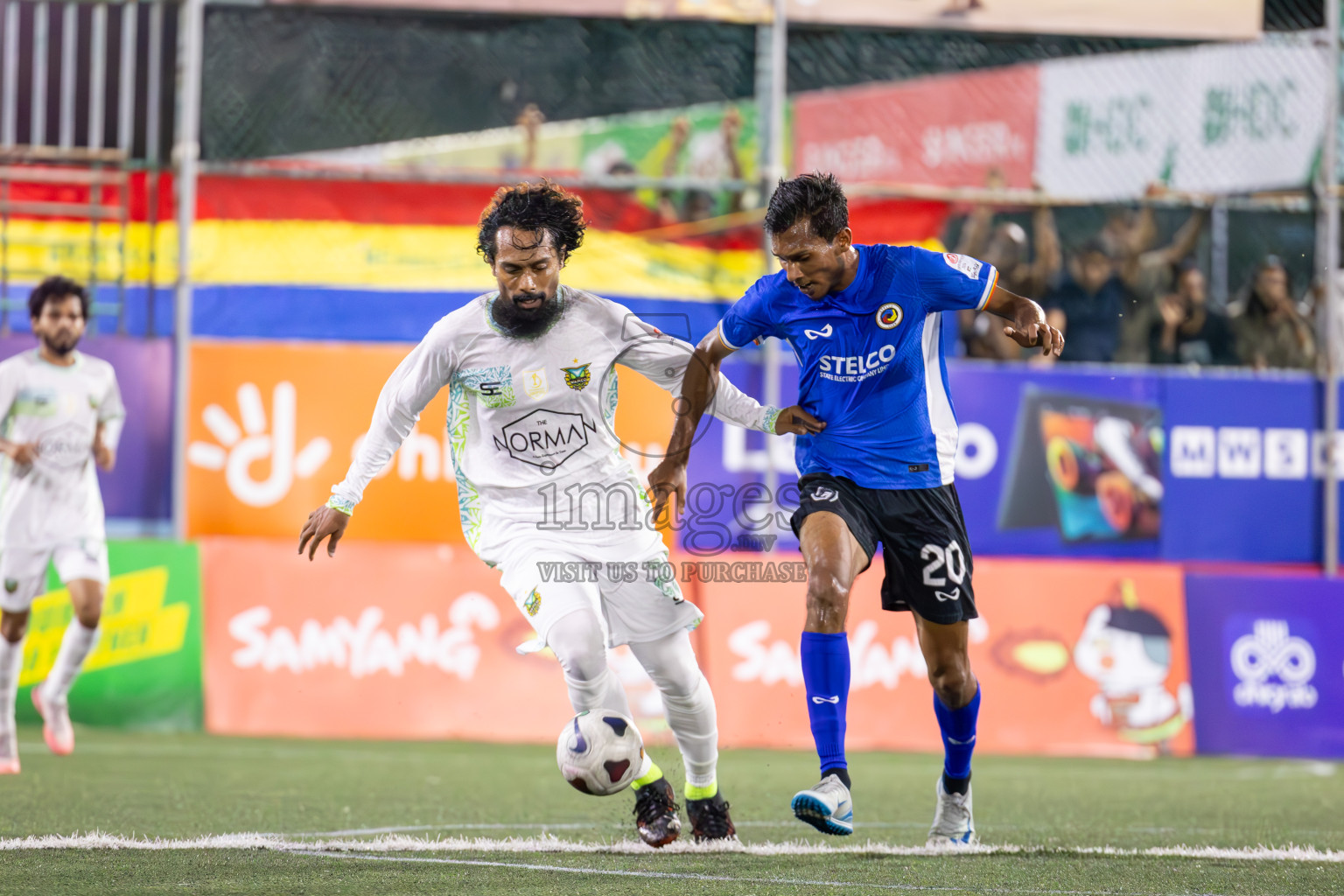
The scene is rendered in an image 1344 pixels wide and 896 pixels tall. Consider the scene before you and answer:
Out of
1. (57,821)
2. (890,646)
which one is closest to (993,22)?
(890,646)

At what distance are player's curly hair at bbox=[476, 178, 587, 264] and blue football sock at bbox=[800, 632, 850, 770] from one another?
1.52 meters

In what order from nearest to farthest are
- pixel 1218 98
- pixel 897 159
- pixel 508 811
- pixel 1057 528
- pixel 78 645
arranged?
pixel 508 811, pixel 78 645, pixel 1057 528, pixel 1218 98, pixel 897 159

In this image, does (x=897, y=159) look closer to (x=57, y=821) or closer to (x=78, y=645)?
(x=78, y=645)

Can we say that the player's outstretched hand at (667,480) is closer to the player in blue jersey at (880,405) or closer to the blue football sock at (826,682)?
the player in blue jersey at (880,405)

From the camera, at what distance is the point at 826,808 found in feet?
15.8

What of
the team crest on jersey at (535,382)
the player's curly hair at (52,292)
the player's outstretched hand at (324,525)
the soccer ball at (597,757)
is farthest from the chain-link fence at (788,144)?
the soccer ball at (597,757)

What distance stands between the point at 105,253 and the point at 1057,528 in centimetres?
692

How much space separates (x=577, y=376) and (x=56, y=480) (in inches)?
190

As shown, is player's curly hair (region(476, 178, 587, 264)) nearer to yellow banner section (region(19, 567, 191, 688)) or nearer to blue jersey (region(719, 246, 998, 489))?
blue jersey (region(719, 246, 998, 489))

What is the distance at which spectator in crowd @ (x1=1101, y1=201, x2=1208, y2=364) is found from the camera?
1228 cm

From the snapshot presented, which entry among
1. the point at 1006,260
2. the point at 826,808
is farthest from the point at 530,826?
the point at 1006,260

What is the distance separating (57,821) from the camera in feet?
19.2

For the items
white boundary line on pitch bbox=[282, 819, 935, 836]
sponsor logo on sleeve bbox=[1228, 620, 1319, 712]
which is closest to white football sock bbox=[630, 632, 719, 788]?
white boundary line on pitch bbox=[282, 819, 935, 836]

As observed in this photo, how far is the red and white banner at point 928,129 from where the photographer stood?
51.1ft
